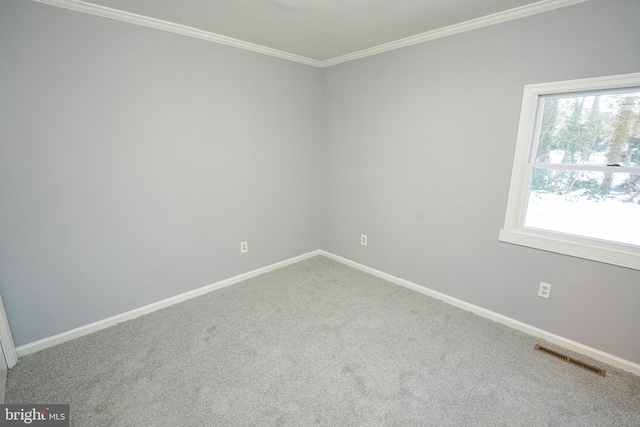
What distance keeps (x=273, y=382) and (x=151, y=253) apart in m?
1.57

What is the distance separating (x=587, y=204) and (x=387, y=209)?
158 centimetres

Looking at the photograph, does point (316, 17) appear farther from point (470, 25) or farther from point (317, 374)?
point (317, 374)

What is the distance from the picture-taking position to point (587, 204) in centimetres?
202

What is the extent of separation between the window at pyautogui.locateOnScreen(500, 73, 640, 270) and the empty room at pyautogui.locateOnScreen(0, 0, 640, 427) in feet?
0.04

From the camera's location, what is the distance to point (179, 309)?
258cm

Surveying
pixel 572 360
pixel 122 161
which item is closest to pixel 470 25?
pixel 572 360

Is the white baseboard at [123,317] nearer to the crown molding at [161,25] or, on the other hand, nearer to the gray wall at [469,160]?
the gray wall at [469,160]

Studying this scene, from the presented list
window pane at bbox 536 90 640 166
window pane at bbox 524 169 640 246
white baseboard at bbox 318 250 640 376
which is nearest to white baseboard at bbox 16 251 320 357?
white baseboard at bbox 318 250 640 376

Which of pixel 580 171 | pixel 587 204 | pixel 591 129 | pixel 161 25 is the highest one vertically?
pixel 161 25

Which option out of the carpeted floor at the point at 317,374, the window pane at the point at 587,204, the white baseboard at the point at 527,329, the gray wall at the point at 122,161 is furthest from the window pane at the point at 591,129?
the gray wall at the point at 122,161

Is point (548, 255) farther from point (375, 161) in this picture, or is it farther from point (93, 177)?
point (93, 177)

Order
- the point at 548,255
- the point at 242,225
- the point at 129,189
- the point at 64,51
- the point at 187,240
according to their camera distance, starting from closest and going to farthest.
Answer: the point at 64,51
the point at 548,255
the point at 129,189
the point at 187,240
the point at 242,225

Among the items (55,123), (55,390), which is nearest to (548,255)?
(55,390)

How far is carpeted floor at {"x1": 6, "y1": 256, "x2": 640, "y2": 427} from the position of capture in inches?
61.6
